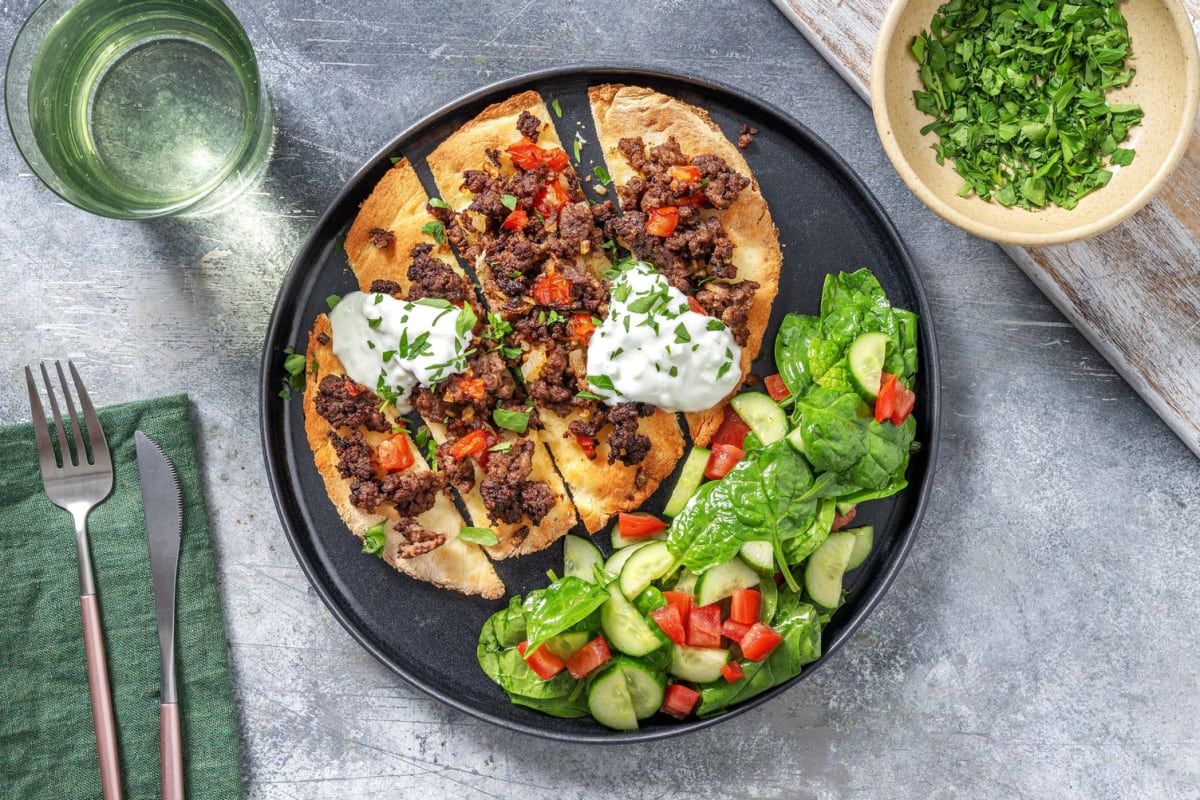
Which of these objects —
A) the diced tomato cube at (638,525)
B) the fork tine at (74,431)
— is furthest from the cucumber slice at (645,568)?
the fork tine at (74,431)

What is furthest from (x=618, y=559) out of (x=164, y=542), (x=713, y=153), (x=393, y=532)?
(x=164, y=542)

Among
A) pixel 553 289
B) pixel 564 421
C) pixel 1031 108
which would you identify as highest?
pixel 1031 108

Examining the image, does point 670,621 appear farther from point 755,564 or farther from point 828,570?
point 828,570

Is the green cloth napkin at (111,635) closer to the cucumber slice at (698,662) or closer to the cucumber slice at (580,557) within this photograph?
the cucumber slice at (580,557)

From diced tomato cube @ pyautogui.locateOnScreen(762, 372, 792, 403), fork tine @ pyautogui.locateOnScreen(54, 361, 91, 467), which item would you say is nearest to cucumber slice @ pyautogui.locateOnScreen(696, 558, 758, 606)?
diced tomato cube @ pyautogui.locateOnScreen(762, 372, 792, 403)

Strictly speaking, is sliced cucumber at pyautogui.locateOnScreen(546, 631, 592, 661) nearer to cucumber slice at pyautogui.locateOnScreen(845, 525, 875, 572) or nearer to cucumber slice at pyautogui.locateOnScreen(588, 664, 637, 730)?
cucumber slice at pyautogui.locateOnScreen(588, 664, 637, 730)
